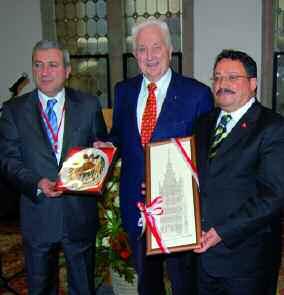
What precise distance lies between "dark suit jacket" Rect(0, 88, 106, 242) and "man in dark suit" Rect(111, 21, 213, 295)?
170 mm

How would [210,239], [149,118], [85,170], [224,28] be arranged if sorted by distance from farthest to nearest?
[224,28] → [149,118] → [85,170] → [210,239]

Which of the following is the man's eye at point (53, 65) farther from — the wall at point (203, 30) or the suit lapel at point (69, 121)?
the wall at point (203, 30)

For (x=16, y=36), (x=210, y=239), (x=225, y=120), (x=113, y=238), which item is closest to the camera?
(x=210, y=239)

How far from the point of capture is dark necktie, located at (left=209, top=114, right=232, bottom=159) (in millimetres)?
1813

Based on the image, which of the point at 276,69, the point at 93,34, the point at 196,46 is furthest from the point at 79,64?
the point at 276,69

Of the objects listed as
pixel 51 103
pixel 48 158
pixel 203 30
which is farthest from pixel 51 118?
pixel 203 30

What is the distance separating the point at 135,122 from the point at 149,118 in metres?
0.08

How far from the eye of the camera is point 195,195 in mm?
1767

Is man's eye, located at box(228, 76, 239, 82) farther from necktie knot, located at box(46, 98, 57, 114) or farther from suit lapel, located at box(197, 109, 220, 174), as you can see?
necktie knot, located at box(46, 98, 57, 114)

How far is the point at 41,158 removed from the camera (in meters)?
2.12

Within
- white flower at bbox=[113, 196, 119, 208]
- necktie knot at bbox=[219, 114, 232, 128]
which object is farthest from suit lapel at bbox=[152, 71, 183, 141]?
white flower at bbox=[113, 196, 119, 208]

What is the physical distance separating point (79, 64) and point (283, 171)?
15.0ft

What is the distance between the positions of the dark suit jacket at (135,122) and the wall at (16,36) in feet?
12.3

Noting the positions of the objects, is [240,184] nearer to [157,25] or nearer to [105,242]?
[157,25]
